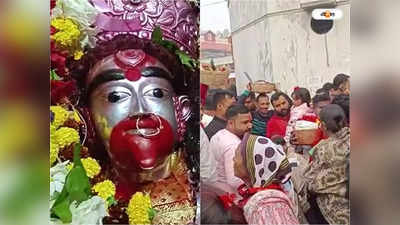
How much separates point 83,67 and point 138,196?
0.31 m

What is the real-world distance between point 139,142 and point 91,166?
12 centimetres

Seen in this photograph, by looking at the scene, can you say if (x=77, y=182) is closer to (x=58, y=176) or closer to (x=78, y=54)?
(x=58, y=176)

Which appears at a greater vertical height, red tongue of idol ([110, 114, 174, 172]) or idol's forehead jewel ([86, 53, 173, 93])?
idol's forehead jewel ([86, 53, 173, 93])

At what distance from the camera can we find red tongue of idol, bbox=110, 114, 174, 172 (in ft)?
3.63

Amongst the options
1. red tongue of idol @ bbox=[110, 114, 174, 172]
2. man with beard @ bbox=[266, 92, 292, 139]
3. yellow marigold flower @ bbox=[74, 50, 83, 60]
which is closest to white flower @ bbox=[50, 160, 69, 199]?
red tongue of idol @ bbox=[110, 114, 174, 172]

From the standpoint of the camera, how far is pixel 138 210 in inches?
44.3

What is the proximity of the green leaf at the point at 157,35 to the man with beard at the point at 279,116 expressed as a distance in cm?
28

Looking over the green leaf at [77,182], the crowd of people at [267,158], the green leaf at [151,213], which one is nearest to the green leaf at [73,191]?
the green leaf at [77,182]

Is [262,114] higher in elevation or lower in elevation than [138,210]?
higher

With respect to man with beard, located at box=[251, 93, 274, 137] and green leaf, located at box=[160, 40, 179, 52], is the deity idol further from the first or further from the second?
man with beard, located at box=[251, 93, 274, 137]

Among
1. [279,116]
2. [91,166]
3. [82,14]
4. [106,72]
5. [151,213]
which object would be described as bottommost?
[151,213]

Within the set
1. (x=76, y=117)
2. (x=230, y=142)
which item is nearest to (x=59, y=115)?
(x=76, y=117)

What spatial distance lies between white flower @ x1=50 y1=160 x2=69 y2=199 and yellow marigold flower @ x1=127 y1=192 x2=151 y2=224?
156 mm

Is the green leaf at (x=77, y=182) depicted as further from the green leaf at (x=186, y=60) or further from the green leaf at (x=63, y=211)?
the green leaf at (x=186, y=60)
